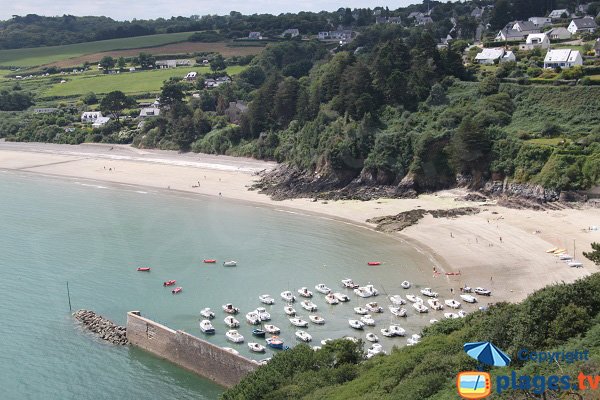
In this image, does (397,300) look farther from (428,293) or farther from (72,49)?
(72,49)

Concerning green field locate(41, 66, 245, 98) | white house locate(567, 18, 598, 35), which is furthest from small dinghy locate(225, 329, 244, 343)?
green field locate(41, 66, 245, 98)

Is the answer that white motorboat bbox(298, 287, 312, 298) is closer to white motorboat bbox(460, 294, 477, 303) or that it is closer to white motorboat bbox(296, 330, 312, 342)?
white motorboat bbox(296, 330, 312, 342)

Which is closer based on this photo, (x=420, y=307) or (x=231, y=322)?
(x=231, y=322)

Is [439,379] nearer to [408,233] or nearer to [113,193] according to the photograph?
[408,233]

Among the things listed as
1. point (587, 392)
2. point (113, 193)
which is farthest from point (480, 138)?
point (587, 392)

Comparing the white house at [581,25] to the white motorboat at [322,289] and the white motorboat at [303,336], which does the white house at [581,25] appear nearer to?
the white motorboat at [322,289]

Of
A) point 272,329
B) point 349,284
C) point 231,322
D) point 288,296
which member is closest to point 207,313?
point 231,322

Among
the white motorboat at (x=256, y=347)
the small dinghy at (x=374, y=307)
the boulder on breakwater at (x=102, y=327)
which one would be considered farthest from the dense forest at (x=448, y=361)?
the boulder on breakwater at (x=102, y=327)
